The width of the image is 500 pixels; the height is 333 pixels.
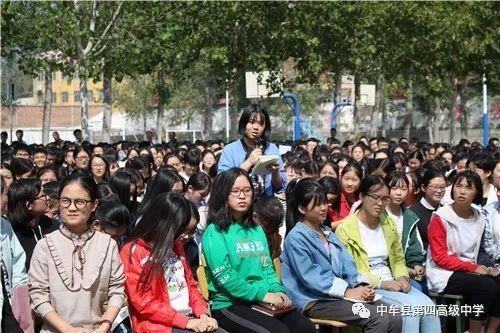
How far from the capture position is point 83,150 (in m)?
12.4

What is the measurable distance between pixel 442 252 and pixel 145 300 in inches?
120

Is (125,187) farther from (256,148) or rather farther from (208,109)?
(208,109)

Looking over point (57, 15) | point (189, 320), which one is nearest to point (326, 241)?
point (189, 320)

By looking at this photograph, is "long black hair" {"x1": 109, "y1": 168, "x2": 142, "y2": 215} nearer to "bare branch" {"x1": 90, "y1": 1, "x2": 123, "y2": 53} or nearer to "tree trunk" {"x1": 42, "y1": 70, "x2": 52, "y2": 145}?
"bare branch" {"x1": 90, "y1": 1, "x2": 123, "y2": 53}

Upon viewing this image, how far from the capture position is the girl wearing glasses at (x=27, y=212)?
6.70 m

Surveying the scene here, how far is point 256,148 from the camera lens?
24.6 ft

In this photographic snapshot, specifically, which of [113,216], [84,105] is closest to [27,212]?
[113,216]

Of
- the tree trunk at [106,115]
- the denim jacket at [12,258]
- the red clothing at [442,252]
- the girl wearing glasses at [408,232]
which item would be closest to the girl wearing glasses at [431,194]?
the girl wearing glasses at [408,232]

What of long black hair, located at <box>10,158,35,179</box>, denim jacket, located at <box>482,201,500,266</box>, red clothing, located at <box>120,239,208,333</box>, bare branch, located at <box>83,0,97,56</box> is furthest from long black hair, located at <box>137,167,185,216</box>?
bare branch, located at <box>83,0,97,56</box>

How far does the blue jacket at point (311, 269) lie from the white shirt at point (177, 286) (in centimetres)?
109

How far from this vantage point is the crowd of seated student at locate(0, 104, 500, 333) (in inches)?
214

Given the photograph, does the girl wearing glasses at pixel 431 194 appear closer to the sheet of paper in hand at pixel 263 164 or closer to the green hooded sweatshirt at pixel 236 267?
the sheet of paper in hand at pixel 263 164

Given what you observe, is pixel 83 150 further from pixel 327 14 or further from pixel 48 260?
pixel 327 14

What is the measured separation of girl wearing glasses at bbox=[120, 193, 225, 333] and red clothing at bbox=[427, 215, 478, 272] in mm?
2578
